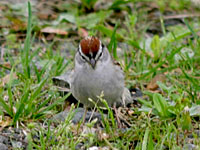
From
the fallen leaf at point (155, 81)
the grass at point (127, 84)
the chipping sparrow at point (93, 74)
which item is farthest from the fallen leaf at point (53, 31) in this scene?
the chipping sparrow at point (93, 74)

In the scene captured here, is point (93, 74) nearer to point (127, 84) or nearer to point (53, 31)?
point (127, 84)

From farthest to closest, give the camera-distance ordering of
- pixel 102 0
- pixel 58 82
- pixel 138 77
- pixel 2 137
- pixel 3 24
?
→ pixel 102 0 → pixel 3 24 → pixel 138 77 → pixel 58 82 → pixel 2 137

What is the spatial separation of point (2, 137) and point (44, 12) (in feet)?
11.1

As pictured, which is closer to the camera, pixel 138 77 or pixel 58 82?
pixel 58 82

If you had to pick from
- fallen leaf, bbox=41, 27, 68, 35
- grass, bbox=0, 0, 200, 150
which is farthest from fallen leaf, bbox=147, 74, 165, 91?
fallen leaf, bbox=41, 27, 68, 35

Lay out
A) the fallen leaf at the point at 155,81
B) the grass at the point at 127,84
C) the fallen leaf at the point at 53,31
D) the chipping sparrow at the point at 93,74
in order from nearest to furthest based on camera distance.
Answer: the grass at the point at 127,84, the chipping sparrow at the point at 93,74, the fallen leaf at the point at 155,81, the fallen leaf at the point at 53,31

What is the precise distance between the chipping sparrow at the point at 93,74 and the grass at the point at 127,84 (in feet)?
0.67

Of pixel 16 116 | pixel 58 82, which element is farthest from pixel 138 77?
pixel 16 116

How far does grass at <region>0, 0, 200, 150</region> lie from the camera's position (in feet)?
10.0

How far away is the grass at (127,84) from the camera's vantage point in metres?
3.05

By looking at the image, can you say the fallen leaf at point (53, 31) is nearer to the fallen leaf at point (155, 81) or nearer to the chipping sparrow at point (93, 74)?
the fallen leaf at point (155, 81)

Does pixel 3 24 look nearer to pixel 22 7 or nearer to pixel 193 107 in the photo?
pixel 22 7

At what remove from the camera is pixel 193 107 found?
3.39 meters

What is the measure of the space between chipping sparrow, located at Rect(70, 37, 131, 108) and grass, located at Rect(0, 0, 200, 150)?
0.67 ft
